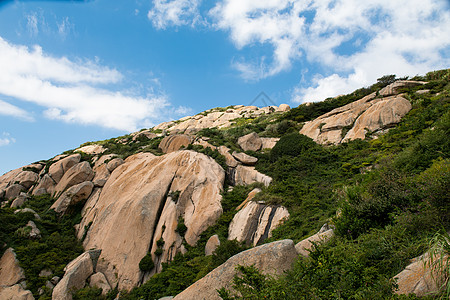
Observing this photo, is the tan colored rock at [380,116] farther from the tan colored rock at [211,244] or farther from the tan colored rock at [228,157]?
the tan colored rock at [211,244]

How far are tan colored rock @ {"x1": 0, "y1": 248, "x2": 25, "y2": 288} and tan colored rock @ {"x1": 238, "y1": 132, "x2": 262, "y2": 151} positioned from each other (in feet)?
82.4

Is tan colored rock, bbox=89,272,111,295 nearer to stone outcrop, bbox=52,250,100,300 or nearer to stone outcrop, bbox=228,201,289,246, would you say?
stone outcrop, bbox=52,250,100,300

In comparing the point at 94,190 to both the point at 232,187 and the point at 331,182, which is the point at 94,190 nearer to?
the point at 232,187

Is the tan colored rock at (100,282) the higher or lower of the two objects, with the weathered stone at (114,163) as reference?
lower

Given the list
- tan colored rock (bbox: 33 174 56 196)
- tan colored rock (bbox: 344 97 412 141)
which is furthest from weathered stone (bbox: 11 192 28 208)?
tan colored rock (bbox: 344 97 412 141)

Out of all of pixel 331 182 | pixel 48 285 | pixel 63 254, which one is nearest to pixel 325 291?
pixel 331 182

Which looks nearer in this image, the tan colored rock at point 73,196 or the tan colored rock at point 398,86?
the tan colored rock at point 73,196

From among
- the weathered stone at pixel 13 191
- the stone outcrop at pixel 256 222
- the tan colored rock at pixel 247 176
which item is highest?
the weathered stone at pixel 13 191

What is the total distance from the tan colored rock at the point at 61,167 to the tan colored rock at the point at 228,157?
20.8 m

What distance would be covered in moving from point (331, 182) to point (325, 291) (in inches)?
623

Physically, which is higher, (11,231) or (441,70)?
(441,70)

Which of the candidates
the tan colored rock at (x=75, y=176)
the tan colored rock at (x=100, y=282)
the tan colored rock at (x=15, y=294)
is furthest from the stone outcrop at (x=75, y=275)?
the tan colored rock at (x=75, y=176)

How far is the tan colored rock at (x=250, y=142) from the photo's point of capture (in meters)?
33.9

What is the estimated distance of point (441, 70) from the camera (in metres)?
31.3
